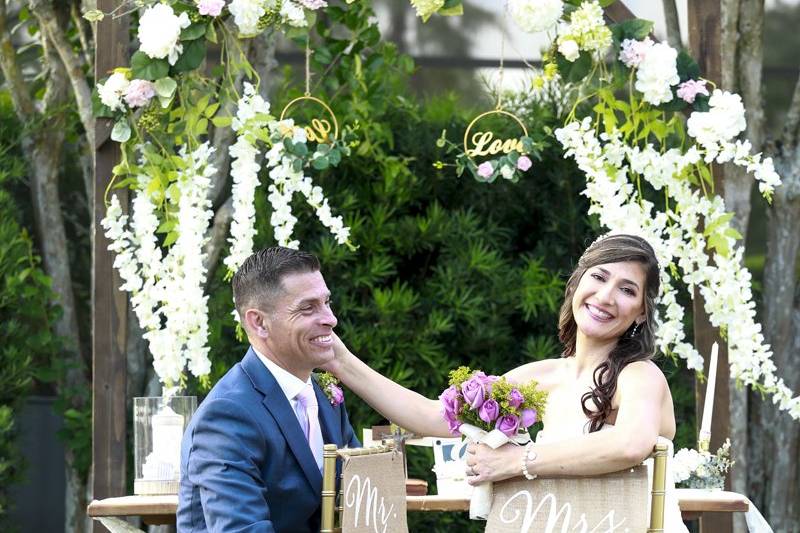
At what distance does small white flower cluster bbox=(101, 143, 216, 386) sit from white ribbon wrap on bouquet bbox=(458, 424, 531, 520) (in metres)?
1.69

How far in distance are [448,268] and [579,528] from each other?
305 centimetres

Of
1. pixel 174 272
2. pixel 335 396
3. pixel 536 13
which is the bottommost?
pixel 335 396

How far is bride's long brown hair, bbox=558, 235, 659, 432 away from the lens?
331 cm

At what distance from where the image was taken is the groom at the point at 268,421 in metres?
2.88

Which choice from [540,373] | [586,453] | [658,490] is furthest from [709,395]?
[586,453]

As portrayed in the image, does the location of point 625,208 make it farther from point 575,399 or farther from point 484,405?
point 484,405

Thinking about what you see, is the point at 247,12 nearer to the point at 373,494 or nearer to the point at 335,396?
the point at 335,396

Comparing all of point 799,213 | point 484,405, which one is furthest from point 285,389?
point 799,213

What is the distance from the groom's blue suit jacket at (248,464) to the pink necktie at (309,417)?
13 centimetres

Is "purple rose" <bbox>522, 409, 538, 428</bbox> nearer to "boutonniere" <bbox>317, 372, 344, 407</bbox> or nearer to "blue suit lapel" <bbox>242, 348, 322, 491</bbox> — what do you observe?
"blue suit lapel" <bbox>242, 348, 322, 491</bbox>

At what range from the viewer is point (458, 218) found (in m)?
5.99

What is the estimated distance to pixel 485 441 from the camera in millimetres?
2979

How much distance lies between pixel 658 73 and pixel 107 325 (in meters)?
2.23

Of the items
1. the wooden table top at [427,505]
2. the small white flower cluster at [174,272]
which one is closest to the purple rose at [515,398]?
the wooden table top at [427,505]
